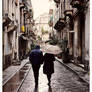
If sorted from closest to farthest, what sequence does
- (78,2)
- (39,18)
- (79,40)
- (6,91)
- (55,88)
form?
(6,91)
(55,88)
(78,2)
(79,40)
(39,18)

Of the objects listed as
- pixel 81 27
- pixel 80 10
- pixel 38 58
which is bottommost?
pixel 38 58

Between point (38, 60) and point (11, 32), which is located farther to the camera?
point (11, 32)

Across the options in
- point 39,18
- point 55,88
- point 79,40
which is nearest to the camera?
point 55,88

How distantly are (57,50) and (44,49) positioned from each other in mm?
548

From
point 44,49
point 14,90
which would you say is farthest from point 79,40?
point 14,90

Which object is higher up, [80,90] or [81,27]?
[81,27]

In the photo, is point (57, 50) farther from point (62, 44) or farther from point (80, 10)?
point (62, 44)

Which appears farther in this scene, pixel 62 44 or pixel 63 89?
pixel 62 44

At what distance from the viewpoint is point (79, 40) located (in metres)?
19.2

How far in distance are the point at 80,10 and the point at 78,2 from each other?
104 centimetres

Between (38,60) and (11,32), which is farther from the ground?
(11,32)

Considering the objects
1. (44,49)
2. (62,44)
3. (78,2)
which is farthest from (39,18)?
(44,49)

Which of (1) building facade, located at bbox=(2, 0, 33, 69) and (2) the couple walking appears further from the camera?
(1) building facade, located at bbox=(2, 0, 33, 69)

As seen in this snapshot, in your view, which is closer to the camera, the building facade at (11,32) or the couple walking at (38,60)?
the couple walking at (38,60)
